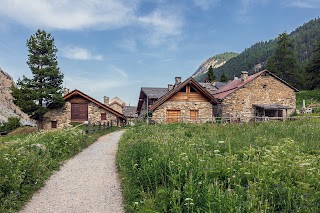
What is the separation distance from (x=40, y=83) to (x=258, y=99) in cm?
2834

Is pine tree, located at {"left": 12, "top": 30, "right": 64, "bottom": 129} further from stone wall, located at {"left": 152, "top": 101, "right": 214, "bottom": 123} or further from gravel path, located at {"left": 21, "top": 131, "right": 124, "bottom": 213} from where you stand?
gravel path, located at {"left": 21, "top": 131, "right": 124, "bottom": 213}

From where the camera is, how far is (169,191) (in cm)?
482

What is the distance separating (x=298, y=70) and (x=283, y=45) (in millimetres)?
7677

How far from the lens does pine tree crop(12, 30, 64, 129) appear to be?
31.6 metres

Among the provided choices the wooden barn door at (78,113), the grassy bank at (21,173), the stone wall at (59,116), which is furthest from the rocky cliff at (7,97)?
the grassy bank at (21,173)

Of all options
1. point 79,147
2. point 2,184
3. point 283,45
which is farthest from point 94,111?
point 283,45

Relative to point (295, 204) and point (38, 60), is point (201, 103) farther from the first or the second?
point (295, 204)

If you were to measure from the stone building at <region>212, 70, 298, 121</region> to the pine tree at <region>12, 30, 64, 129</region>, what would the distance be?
21492mm

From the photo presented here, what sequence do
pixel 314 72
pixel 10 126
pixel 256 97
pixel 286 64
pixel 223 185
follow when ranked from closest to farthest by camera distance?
1. pixel 223 185
2. pixel 256 97
3. pixel 10 126
4. pixel 314 72
5. pixel 286 64

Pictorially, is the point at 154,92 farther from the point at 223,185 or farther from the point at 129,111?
the point at 129,111

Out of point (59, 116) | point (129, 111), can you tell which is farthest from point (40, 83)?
point (129, 111)

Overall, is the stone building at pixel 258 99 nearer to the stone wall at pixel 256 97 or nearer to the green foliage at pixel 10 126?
the stone wall at pixel 256 97

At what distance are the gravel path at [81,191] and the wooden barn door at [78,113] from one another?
23.8m

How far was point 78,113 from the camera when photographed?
34.0 metres
